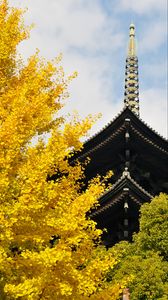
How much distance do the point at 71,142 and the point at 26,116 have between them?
95 centimetres

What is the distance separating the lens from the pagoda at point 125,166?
1518cm

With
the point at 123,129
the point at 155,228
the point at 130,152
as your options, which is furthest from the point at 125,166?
the point at 155,228

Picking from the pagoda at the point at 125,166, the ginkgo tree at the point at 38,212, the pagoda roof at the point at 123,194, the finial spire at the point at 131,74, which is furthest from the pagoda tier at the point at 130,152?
the finial spire at the point at 131,74

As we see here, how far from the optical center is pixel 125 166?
1694 centimetres

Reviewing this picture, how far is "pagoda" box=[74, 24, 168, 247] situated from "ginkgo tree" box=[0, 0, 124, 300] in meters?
6.70

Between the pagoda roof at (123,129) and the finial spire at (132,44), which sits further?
the finial spire at (132,44)

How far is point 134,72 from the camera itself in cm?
4375

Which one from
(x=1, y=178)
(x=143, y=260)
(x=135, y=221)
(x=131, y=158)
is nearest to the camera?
(x=1, y=178)

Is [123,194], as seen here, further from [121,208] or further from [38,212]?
[38,212]

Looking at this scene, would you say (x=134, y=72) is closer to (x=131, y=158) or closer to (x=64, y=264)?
(x=131, y=158)

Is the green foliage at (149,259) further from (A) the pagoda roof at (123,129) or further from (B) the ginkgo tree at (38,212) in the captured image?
(A) the pagoda roof at (123,129)

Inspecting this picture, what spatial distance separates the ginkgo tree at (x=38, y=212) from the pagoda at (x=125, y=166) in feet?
22.0

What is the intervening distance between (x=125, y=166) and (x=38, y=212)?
10.0 meters

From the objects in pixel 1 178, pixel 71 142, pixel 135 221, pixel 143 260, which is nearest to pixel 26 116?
pixel 71 142
